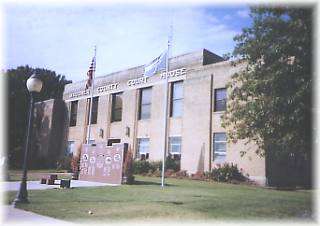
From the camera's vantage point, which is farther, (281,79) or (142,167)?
(142,167)

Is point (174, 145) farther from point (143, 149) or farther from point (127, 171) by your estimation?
point (127, 171)

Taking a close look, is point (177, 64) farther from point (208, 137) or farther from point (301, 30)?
point (301, 30)

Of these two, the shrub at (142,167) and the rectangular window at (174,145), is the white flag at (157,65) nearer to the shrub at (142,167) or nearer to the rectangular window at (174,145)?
the rectangular window at (174,145)

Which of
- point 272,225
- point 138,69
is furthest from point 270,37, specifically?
point 138,69

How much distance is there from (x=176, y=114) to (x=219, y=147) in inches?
208

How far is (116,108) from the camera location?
36531 millimetres

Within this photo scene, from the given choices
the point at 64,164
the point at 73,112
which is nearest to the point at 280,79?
the point at 64,164

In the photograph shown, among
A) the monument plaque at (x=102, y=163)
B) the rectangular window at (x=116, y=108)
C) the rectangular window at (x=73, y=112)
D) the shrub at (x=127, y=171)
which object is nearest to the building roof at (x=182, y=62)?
the rectangular window at (x=116, y=108)

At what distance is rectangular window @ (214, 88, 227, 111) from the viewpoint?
87.9ft

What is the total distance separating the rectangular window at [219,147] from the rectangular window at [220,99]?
1839 mm

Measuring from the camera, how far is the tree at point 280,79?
12352 millimetres

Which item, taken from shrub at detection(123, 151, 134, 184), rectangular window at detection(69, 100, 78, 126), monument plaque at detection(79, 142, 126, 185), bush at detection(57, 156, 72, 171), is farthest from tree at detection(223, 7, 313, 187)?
rectangular window at detection(69, 100, 78, 126)

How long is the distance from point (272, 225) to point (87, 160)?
15.5 metres

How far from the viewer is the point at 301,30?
12.5 metres
